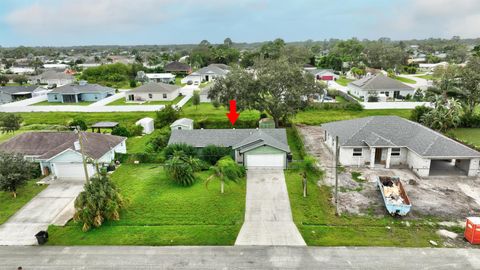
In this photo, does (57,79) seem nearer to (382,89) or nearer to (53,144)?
(53,144)

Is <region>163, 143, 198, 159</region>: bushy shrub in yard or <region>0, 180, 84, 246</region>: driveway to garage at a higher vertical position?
<region>163, 143, 198, 159</region>: bushy shrub in yard

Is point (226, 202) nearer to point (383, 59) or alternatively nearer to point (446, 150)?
point (446, 150)

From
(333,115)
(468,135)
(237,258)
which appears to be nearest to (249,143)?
(237,258)

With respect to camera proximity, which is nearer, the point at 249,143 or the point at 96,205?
the point at 96,205

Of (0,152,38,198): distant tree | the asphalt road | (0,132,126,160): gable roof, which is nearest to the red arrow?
(0,132,126,160): gable roof

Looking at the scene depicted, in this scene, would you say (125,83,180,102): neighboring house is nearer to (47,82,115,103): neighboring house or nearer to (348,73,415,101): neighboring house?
(47,82,115,103): neighboring house

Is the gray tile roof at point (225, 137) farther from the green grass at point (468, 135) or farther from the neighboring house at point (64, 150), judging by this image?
the green grass at point (468, 135)

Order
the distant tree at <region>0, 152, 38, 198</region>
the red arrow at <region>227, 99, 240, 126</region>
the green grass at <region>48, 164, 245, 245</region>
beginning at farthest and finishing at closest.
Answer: the red arrow at <region>227, 99, 240, 126</region>, the distant tree at <region>0, 152, 38, 198</region>, the green grass at <region>48, 164, 245, 245</region>

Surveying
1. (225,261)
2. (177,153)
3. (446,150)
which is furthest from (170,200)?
(446,150)
